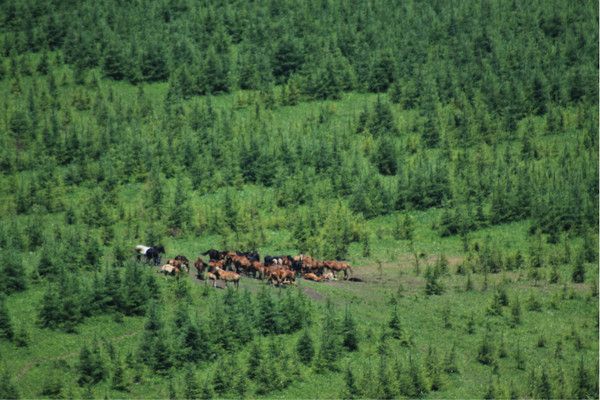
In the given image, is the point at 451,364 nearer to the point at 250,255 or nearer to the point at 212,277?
the point at 212,277

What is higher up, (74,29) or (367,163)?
(74,29)

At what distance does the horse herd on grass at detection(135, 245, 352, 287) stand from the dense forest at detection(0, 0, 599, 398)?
4.38 ft

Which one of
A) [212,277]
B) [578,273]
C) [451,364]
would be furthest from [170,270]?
[578,273]

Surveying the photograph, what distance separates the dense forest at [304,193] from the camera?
64.1 meters

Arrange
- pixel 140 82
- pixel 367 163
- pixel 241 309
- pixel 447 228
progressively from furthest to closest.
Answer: pixel 140 82, pixel 367 163, pixel 447 228, pixel 241 309

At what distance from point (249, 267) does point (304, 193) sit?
2219 cm

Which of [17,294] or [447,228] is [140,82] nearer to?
[447,228]

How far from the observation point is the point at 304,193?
100062 millimetres

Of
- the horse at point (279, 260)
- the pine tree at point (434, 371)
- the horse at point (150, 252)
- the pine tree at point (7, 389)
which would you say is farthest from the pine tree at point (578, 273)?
the pine tree at point (7, 389)

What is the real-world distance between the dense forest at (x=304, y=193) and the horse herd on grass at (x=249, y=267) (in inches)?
52.5

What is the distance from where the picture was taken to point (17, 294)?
69625 millimetres

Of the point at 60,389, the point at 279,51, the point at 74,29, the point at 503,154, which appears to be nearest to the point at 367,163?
the point at 503,154

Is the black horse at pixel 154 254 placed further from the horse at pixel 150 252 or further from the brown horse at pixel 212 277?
the brown horse at pixel 212 277

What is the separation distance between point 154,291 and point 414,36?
6273 cm
